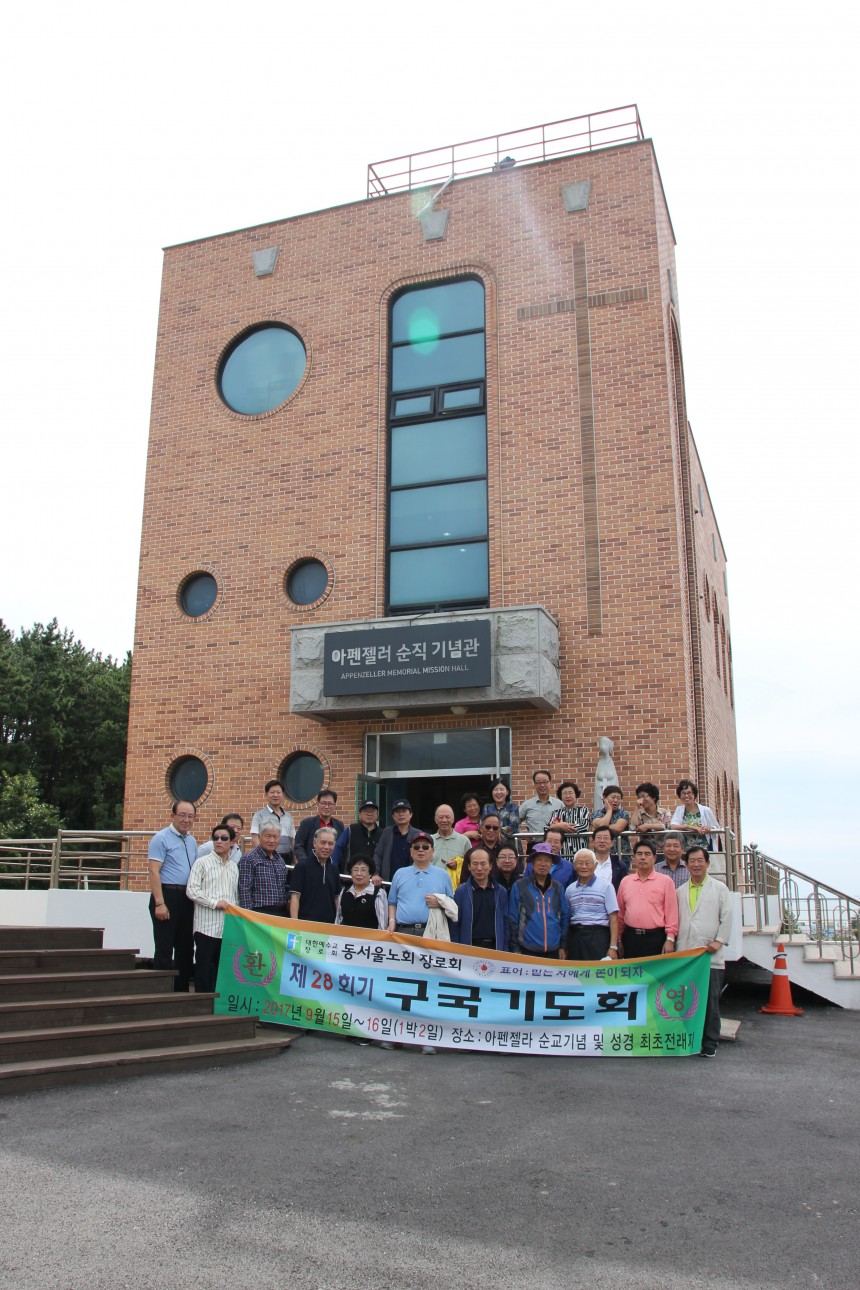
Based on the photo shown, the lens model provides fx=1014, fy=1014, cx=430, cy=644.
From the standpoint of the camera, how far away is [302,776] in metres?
15.4

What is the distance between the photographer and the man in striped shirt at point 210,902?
9.05 metres

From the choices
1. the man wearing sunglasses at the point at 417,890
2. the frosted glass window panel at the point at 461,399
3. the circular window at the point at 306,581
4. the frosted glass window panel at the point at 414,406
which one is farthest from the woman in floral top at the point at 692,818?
the frosted glass window panel at the point at 414,406

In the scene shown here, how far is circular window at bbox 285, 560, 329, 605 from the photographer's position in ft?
53.0

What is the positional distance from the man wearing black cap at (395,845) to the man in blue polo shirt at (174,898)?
1.82m

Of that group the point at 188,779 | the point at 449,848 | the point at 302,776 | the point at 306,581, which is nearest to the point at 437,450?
the point at 306,581

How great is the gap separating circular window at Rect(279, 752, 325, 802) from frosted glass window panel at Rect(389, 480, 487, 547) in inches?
142

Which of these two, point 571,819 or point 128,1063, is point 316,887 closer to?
point 128,1063

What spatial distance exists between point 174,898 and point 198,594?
8.46 metres

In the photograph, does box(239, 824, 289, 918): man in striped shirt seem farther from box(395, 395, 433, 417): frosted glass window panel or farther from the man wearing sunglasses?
box(395, 395, 433, 417): frosted glass window panel

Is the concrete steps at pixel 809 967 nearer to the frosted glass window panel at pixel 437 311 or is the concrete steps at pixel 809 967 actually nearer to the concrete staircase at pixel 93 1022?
the concrete staircase at pixel 93 1022

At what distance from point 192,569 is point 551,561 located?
612 centimetres

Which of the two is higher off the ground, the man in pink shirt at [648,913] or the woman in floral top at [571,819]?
the woman in floral top at [571,819]

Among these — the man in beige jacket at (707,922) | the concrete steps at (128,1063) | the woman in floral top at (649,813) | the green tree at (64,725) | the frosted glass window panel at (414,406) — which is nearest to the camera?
the concrete steps at (128,1063)

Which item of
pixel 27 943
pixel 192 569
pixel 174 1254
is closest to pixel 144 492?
pixel 192 569
